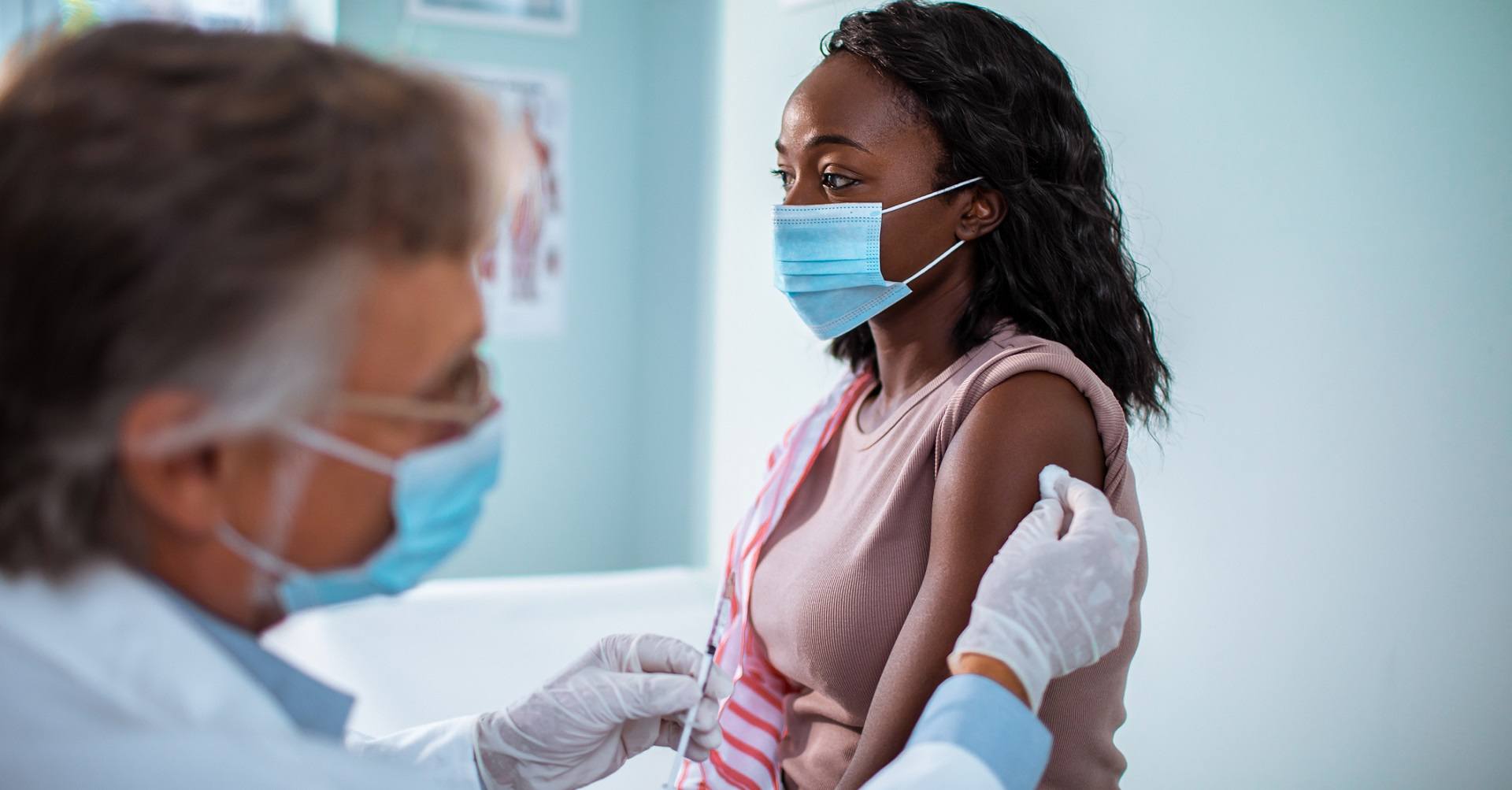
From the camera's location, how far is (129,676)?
0.67 metres

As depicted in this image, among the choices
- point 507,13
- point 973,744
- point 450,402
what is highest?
point 507,13

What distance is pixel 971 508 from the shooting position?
111cm

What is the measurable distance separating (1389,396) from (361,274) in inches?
47.1

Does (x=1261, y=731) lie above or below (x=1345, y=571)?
below

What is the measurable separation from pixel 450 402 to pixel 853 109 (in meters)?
0.72

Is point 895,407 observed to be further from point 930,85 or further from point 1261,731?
point 1261,731

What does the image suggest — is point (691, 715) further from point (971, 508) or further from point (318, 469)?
point (318, 469)

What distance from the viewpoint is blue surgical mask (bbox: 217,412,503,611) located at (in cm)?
75

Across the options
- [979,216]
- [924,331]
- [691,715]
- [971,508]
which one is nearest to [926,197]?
[979,216]

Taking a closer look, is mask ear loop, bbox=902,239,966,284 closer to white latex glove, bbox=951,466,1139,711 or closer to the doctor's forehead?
the doctor's forehead

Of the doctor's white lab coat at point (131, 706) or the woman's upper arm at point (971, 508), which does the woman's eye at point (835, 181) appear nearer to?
the woman's upper arm at point (971, 508)

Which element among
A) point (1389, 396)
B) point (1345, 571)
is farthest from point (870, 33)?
point (1345, 571)

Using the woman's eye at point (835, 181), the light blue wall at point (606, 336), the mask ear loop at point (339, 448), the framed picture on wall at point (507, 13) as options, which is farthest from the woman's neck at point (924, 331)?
the framed picture on wall at point (507, 13)

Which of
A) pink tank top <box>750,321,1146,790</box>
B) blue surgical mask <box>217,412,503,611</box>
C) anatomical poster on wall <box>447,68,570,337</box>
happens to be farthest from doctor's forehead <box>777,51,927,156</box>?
anatomical poster on wall <box>447,68,570,337</box>
